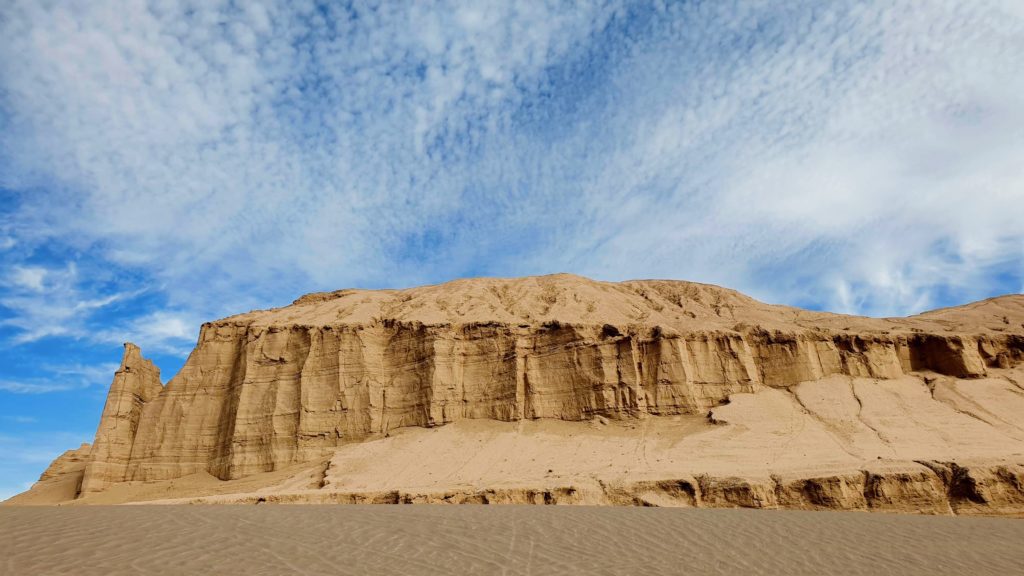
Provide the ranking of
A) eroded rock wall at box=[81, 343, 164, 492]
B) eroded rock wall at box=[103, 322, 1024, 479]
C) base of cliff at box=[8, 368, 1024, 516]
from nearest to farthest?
base of cliff at box=[8, 368, 1024, 516] < eroded rock wall at box=[103, 322, 1024, 479] < eroded rock wall at box=[81, 343, 164, 492]

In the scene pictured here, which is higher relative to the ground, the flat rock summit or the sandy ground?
the flat rock summit

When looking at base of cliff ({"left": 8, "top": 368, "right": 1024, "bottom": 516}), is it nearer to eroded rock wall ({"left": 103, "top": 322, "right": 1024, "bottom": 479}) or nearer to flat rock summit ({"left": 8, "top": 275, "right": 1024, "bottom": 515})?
flat rock summit ({"left": 8, "top": 275, "right": 1024, "bottom": 515})

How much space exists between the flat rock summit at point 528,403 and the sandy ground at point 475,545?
11.9m

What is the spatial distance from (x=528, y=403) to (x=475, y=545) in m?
28.3

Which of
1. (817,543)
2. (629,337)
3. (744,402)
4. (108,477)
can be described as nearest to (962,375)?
(744,402)

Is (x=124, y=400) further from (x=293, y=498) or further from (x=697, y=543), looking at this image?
(x=697, y=543)

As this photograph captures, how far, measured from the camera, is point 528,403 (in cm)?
3900

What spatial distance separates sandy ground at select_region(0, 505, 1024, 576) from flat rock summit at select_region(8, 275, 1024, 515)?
1186cm

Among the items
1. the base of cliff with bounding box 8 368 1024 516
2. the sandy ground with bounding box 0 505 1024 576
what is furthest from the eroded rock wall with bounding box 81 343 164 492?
the sandy ground with bounding box 0 505 1024 576

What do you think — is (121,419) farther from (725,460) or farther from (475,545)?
(475,545)

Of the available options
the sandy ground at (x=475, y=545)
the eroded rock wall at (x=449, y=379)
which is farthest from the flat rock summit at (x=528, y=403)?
the sandy ground at (x=475, y=545)

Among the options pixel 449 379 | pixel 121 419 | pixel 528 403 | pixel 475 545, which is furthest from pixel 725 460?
pixel 121 419

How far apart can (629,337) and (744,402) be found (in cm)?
811

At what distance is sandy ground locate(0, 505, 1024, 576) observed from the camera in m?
8.84
